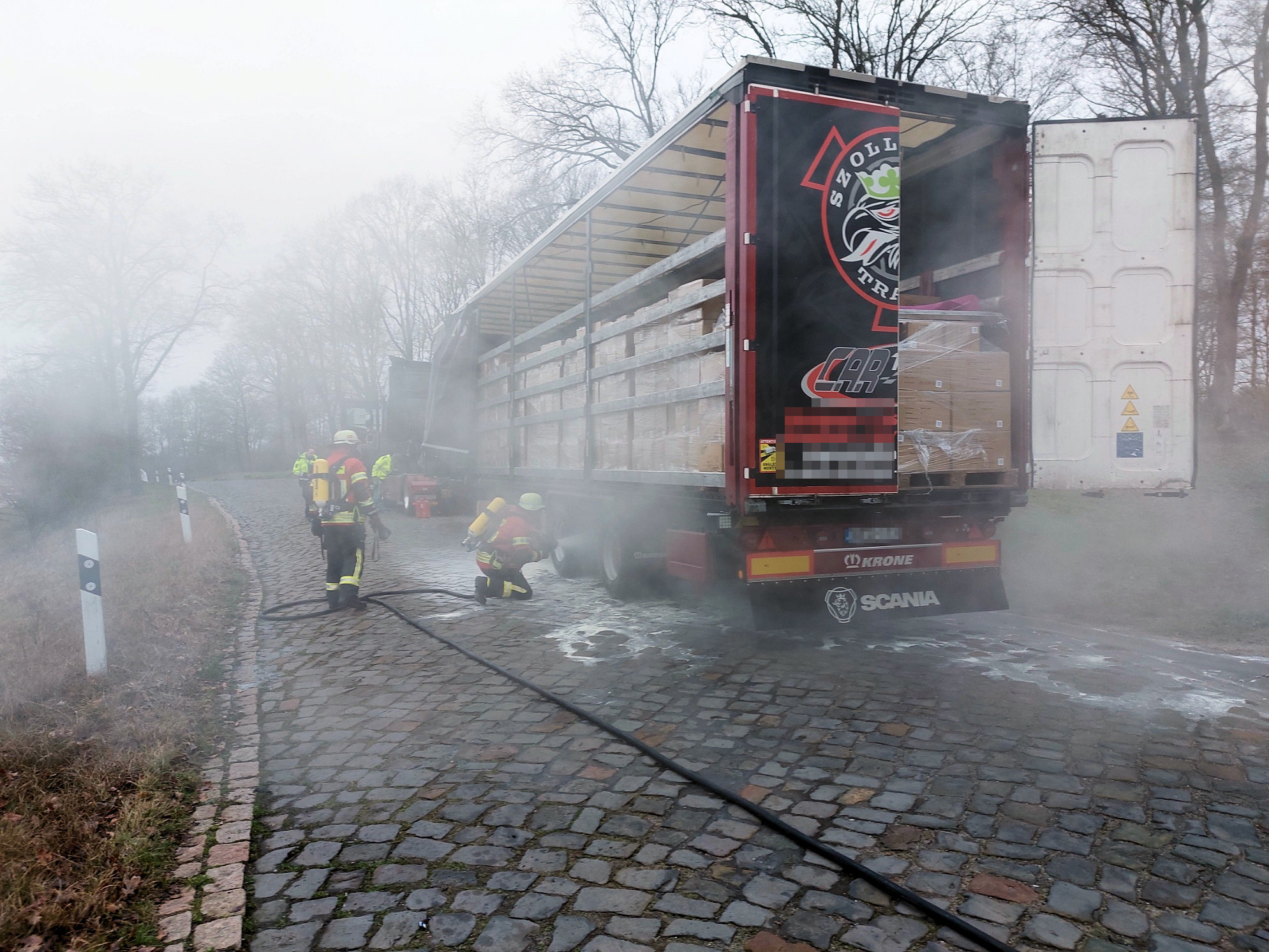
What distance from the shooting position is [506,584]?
8047 mm

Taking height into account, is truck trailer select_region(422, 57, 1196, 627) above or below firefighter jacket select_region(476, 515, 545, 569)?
above

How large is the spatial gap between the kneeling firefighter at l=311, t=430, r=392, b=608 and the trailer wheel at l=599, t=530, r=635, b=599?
7.21 ft

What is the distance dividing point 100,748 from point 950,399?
5130 millimetres

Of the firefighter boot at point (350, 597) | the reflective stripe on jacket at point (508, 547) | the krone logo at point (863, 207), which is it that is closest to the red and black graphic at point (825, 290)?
the krone logo at point (863, 207)

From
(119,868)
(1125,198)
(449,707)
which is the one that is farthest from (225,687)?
(1125,198)

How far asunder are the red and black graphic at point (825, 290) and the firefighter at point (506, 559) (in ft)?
11.2

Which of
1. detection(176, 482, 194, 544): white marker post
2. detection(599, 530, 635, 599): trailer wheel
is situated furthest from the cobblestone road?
detection(176, 482, 194, 544): white marker post

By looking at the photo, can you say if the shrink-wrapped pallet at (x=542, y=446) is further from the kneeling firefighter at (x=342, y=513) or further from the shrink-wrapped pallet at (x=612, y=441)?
the kneeling firefighter at (x=342, y=513)

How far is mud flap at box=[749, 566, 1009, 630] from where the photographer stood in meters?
5.56

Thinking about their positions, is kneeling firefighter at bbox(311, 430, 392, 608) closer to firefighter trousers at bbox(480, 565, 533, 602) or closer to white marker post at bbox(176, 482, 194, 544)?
firefighter trousers at bbox(480, 565, 533, 602)

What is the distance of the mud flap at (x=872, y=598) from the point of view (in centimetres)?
556

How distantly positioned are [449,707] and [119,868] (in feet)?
6.67

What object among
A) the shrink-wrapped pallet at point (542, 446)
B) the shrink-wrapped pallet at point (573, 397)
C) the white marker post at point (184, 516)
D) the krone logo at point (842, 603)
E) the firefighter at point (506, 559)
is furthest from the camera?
the white marker post at point (184, 516)

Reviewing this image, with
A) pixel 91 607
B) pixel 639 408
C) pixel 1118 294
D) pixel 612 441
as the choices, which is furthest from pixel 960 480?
pixel 91 607
